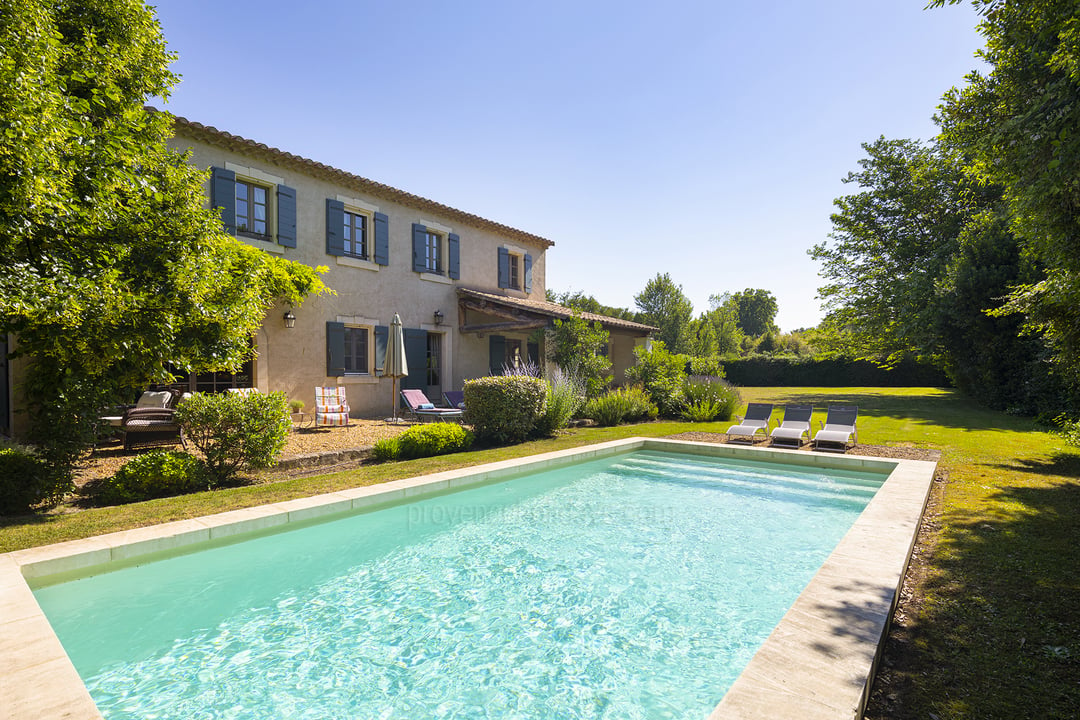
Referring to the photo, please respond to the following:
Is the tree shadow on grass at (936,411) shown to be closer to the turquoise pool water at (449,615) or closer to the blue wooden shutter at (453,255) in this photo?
the turquoise pool water at (449,615)

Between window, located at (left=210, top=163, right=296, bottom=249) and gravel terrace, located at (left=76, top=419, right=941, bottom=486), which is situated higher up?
window, located at (left=210, top=163, right=296, bottom=249)

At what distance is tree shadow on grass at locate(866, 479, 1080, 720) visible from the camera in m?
2.22

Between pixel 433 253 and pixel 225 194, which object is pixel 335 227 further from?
pixel 433 253

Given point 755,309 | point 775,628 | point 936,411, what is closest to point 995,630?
point 775,628

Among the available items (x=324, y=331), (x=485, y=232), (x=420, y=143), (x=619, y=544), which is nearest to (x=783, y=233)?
(x=485, y=232)

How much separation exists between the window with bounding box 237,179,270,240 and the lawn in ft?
22.8

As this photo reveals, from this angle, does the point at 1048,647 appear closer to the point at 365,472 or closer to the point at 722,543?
the point at 722,543

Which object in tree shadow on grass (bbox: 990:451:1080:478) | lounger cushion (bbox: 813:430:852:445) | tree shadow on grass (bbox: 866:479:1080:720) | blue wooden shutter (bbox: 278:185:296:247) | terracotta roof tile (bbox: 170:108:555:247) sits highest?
terracotta roof tile (bbox: 170:108:555:247)

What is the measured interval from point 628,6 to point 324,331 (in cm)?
969

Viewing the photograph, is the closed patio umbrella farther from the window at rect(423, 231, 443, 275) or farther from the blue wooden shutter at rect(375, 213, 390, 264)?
the window at rect(423, 231, 443, 275)

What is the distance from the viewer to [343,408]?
1107 cm

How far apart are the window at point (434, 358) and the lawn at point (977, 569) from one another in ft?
21.9

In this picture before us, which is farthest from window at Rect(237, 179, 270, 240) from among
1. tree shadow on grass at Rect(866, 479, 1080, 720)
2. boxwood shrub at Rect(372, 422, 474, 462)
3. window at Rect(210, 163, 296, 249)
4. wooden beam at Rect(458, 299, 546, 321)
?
tree shadow on grass at Rect(866, 479, 1080, 720)

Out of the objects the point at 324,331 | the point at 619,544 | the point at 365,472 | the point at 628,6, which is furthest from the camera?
the point at 324,331
